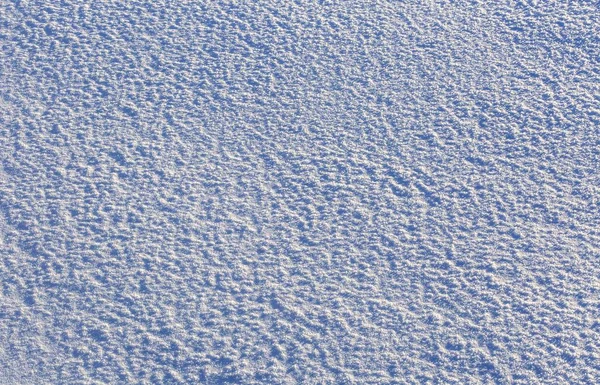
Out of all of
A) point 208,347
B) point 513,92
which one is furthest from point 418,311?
point 513,92

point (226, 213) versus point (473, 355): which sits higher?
point (226, 213)

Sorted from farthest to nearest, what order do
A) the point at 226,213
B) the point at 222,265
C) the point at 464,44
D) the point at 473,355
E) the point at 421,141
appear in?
the point at 464,44 → the point at 421,141 → the point at 226,213 → the point at 222,265 → the point at 473,355

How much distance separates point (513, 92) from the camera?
2.68m

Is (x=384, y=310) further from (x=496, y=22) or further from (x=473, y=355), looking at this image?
(x=496, y=22)

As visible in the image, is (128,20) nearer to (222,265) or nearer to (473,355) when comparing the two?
(222,265)

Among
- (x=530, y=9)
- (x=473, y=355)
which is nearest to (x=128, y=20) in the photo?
(x=530, y=9)

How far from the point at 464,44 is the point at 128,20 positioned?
1.24 meters

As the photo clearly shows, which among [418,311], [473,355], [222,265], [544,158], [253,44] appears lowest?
[473,355]

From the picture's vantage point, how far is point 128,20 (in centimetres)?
304

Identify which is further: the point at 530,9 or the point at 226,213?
the point at 530,9

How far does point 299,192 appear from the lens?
94.3 inches

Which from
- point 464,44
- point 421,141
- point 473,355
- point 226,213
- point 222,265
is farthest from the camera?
point 464,44

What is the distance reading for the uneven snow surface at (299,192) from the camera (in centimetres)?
200

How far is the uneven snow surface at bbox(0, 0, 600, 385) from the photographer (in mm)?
1995
